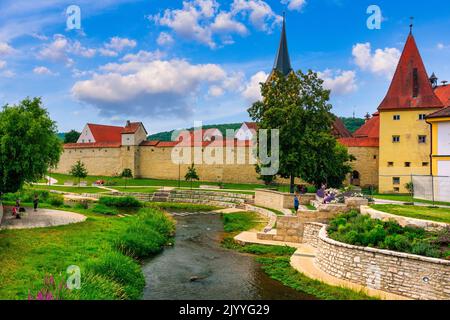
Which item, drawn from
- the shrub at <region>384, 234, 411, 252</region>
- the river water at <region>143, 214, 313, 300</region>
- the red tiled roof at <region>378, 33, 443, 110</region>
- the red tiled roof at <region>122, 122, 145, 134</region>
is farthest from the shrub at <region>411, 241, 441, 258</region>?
the red tiled roof at <region>122, 122, 145, 134</region>

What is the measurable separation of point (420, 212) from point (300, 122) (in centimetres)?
1346

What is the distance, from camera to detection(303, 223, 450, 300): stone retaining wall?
9.66m

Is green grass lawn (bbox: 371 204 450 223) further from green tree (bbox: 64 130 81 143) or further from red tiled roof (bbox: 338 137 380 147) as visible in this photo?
green tree (bbox: 64 130 81 143)

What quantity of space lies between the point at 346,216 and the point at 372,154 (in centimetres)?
2483

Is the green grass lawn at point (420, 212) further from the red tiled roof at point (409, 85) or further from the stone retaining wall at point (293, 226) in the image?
the red tiled roof at point (409, 85)

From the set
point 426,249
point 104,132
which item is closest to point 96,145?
point 104,132

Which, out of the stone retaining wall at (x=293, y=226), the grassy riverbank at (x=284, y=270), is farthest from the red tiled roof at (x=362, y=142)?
the stone retaining wall at (x=293, y=226)

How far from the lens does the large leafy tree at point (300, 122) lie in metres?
26.2

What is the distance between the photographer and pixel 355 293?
34.3 ft

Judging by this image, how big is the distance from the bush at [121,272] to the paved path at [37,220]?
6625mm

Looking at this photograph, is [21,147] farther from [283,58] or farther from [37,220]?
[283,58]

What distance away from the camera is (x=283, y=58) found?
52.9 meters
